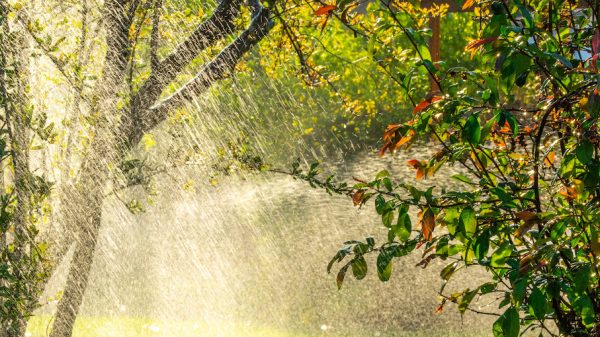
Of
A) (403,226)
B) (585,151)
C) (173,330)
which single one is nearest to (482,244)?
(403,226)

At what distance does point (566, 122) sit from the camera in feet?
7.91

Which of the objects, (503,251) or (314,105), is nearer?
(503,251)

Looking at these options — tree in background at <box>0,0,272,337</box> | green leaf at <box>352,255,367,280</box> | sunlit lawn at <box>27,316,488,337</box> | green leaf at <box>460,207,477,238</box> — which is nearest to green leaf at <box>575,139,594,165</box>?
green leaf at <box>460,207,477,238</box>

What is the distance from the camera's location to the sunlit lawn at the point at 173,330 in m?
5.10

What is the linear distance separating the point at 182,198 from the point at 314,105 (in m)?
4.04

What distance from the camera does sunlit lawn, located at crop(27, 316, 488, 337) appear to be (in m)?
5.10

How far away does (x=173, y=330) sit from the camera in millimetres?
5281

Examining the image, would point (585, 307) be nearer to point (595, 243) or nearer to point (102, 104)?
point (595, 243)

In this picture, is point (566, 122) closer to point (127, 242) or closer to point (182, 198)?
point (127, 242)

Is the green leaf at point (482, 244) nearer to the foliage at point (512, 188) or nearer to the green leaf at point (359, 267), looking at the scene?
the foliage at point (512, 188)

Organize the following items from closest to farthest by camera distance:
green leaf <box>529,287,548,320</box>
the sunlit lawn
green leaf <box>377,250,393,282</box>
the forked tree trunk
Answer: green leaf <box>529,287,548,320</box> < green leaf <box>377,250,393,282</box> < the forked tree trunk < the sunlit lawn

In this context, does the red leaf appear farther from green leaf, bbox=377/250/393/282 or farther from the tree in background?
the tree in background

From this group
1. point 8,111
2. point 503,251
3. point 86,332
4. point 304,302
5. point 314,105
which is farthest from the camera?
point 314,105

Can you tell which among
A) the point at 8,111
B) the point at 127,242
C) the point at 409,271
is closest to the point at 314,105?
the point at 127,242
